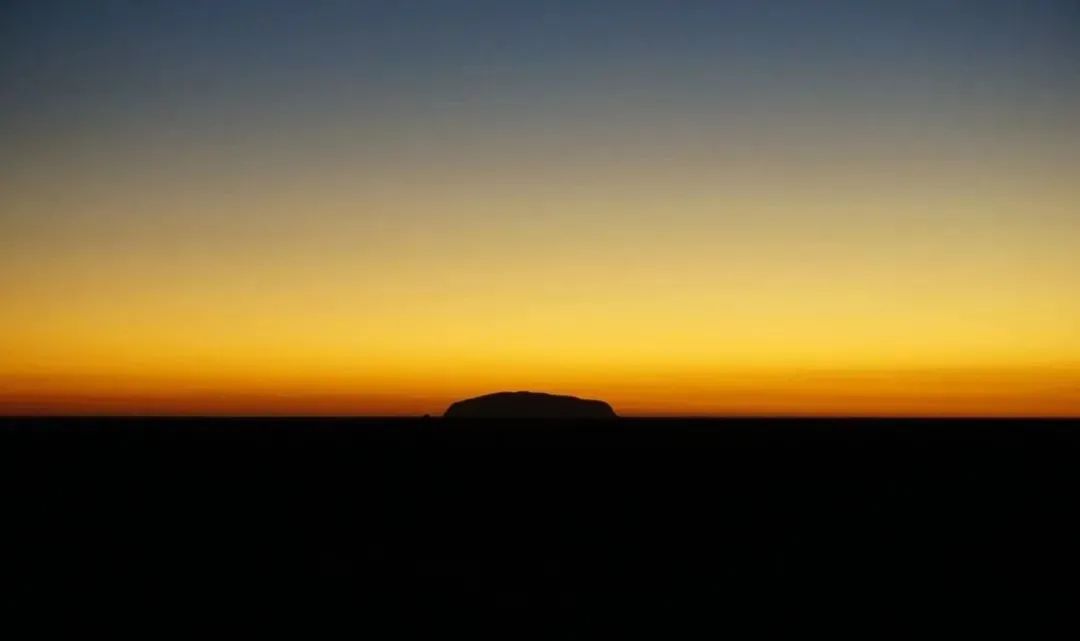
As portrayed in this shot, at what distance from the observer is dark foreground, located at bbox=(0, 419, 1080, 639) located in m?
19.9

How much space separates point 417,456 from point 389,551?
5653cm

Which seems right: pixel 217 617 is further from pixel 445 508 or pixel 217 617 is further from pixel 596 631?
pixel 445 508

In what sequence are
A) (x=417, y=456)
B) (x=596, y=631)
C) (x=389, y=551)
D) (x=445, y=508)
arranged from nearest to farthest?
1. (x=596, y=631)
2. (x=389, y=551)
3. (x=445, y=508)
4. (x=417, y=456)

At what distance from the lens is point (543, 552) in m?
27.6

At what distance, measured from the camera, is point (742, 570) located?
24.4 metres

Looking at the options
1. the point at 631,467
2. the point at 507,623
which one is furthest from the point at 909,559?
the point at 631,467

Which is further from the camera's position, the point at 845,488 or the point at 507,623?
the point at 845,488

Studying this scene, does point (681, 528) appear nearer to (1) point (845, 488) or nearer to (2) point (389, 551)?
(2) point (389, 551)

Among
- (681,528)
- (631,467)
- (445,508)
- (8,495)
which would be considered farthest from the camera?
(631,467)

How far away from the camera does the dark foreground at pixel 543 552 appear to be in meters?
19.9

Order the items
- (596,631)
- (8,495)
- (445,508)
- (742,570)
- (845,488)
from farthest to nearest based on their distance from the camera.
A: (845,488)
(8,495)
(445,508)
(742,570)
(596,631)

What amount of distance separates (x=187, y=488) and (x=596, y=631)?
114 ft

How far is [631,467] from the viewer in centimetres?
6969

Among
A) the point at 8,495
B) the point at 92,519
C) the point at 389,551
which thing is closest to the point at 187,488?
the point at 8,495
